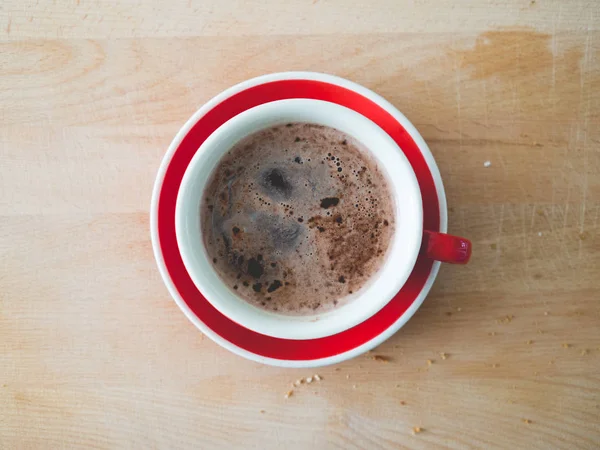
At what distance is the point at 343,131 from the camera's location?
808 mm

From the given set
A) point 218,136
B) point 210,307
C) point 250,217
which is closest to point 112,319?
point 210,307

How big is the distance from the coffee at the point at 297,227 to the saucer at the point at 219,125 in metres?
0.06

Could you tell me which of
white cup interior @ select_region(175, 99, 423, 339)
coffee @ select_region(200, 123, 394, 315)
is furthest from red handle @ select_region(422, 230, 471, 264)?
coffee @ select_region(200, 123, 394, 315)

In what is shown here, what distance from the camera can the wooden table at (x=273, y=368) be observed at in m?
0.94

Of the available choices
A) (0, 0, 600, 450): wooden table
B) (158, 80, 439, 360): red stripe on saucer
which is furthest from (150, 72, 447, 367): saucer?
A: (0, 0, 600, 450): wooden table

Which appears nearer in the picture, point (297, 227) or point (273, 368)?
point (297, 227)

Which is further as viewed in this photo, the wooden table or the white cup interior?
the wooden table

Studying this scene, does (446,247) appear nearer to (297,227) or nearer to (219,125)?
(297,227)

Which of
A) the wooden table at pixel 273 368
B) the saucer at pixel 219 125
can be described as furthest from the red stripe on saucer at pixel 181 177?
the wooden table at pixel 273 368

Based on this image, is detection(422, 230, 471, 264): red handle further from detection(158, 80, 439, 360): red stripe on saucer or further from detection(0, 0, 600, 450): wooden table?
detection(0, 0, 600, 450): wooden table

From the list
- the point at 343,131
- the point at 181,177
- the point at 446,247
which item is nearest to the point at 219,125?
the point at 181,177

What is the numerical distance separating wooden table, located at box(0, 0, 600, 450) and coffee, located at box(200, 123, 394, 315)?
174 millimetres

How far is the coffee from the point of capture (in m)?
0.85

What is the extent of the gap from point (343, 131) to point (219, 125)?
21 centimetres
